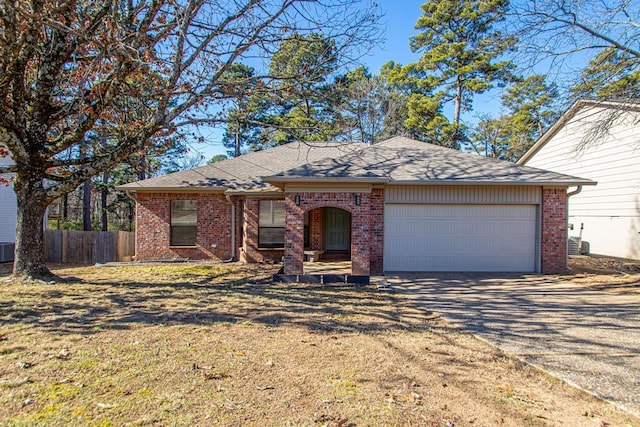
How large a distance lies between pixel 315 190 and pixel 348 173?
0.99 meters

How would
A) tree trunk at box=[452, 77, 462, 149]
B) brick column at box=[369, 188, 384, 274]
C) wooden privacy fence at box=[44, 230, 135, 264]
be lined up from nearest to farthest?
1. brick column at box=[369, 188, 384, 274]
2. wooden privacy fence at box=[44, 230, 135, 264]
3. tree trunk at box=[452, 77, 462, 149]

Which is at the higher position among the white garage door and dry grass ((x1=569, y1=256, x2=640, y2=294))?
the white garage door

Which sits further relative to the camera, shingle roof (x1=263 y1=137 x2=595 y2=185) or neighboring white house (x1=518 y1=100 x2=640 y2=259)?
neighboring white house (x1=518 y1=100 x2=640 y2=259)

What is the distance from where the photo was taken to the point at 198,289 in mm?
8039

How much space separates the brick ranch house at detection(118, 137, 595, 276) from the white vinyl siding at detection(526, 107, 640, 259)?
4.14 meters

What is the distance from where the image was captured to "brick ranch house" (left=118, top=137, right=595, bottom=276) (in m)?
9.89

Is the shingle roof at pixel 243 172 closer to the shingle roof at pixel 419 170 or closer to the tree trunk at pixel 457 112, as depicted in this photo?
the shingle roof at pixel 419 170

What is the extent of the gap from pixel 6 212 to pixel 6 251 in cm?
201

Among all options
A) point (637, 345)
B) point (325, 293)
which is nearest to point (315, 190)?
point (325, 293)

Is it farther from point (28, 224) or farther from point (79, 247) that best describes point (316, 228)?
point (79, 247)

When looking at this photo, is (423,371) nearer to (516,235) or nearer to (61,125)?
(516,235)

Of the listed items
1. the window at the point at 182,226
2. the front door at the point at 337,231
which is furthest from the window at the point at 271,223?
the window at the point at 182,226

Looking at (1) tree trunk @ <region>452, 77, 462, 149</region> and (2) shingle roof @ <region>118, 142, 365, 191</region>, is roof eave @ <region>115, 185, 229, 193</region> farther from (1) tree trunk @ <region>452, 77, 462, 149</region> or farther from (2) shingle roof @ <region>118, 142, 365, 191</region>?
(1) tree trunk @ <region>452, 77, 462, 149</region>

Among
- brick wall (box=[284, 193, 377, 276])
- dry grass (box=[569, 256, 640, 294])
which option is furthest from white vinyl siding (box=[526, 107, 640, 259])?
brick wall (box=[284, 193, 377, 276])
